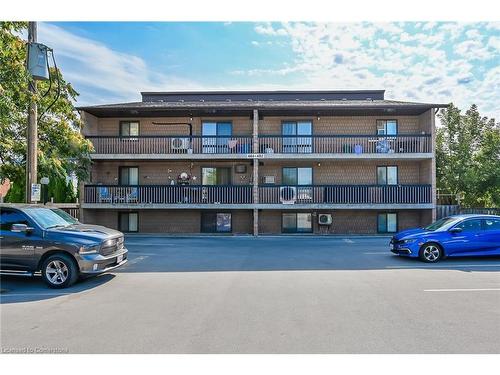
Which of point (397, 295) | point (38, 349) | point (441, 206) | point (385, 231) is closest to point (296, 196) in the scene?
point (385, 231)

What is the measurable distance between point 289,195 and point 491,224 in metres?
9.05

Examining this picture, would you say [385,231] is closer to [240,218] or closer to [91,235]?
[240,218]

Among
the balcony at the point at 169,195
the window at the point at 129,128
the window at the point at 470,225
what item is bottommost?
the window at the point at 470,225

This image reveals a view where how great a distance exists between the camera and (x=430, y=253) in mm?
10172

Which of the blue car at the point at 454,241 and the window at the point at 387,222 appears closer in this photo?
the blue car at the point at 454,241

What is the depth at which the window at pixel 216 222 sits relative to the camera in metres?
19.1

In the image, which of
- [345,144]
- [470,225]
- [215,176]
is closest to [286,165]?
[345,144]

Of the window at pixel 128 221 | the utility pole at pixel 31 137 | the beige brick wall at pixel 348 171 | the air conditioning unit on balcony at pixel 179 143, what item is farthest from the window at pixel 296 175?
the utility pole at pixel 31 137

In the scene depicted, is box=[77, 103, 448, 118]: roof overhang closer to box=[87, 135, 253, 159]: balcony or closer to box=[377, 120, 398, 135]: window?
box=[377, 120, 398, 135]: window

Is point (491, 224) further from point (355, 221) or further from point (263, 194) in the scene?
point (263, 194)

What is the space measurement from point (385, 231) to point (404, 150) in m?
4.81

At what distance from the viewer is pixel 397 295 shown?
21.2ft

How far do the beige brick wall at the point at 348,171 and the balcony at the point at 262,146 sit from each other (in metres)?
1.32

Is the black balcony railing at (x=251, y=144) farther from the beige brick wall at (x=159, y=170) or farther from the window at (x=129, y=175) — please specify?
the window at (x=129, y=175)
